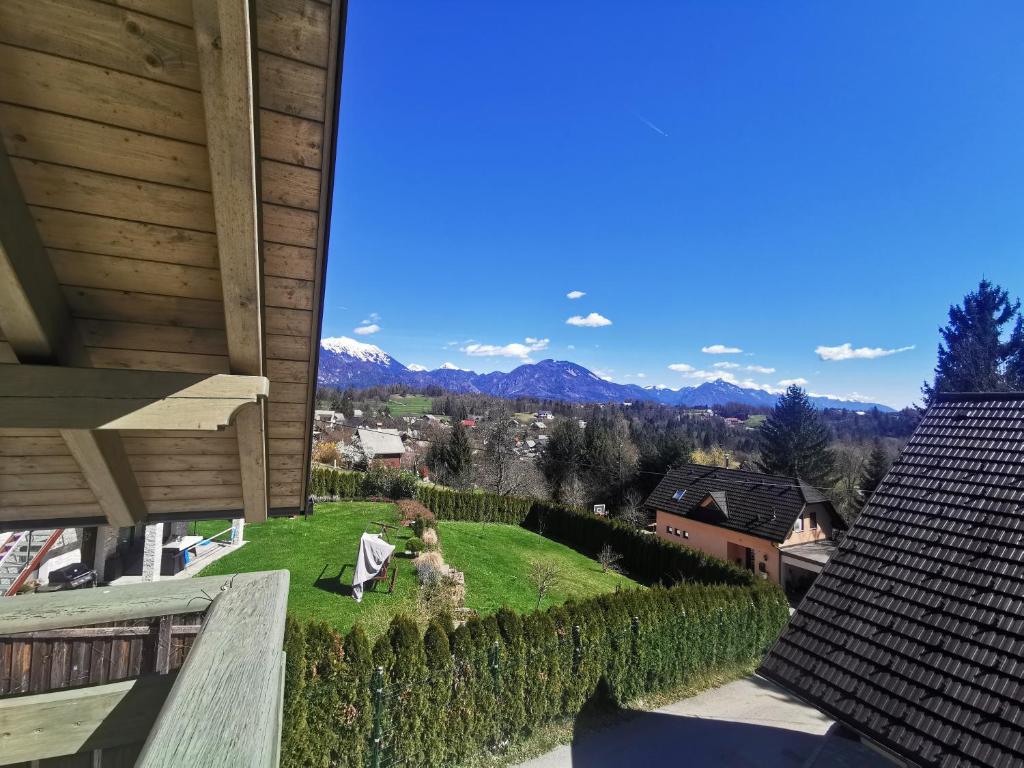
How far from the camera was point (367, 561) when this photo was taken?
966cm

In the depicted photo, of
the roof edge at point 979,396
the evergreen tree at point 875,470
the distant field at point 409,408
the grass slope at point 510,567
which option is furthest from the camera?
the distant field at point 409,408

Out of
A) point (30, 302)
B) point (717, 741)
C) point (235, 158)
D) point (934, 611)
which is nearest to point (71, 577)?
point (30, 302)

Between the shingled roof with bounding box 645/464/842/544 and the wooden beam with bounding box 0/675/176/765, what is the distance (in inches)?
681

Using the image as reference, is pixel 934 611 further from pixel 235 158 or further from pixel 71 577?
pixel 71 577

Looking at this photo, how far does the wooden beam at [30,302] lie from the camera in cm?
142

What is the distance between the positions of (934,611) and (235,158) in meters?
5.47

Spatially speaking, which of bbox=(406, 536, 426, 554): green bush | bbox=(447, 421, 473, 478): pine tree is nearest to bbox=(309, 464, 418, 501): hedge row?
bbox=(447, 421, 473, 478): pine tree

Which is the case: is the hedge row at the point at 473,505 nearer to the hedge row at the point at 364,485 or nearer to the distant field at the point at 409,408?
the hedge row at the point at 364,485

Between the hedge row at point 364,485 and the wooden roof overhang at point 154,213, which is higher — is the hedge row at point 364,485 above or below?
below

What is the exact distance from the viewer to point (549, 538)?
20656mm

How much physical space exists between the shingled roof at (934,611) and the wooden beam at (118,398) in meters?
4.79

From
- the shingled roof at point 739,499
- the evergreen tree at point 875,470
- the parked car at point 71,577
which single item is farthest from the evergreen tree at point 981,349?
the parked car at point 71,577

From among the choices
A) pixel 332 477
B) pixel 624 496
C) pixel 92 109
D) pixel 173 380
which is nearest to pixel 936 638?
pixel 173 380

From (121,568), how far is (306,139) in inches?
359
